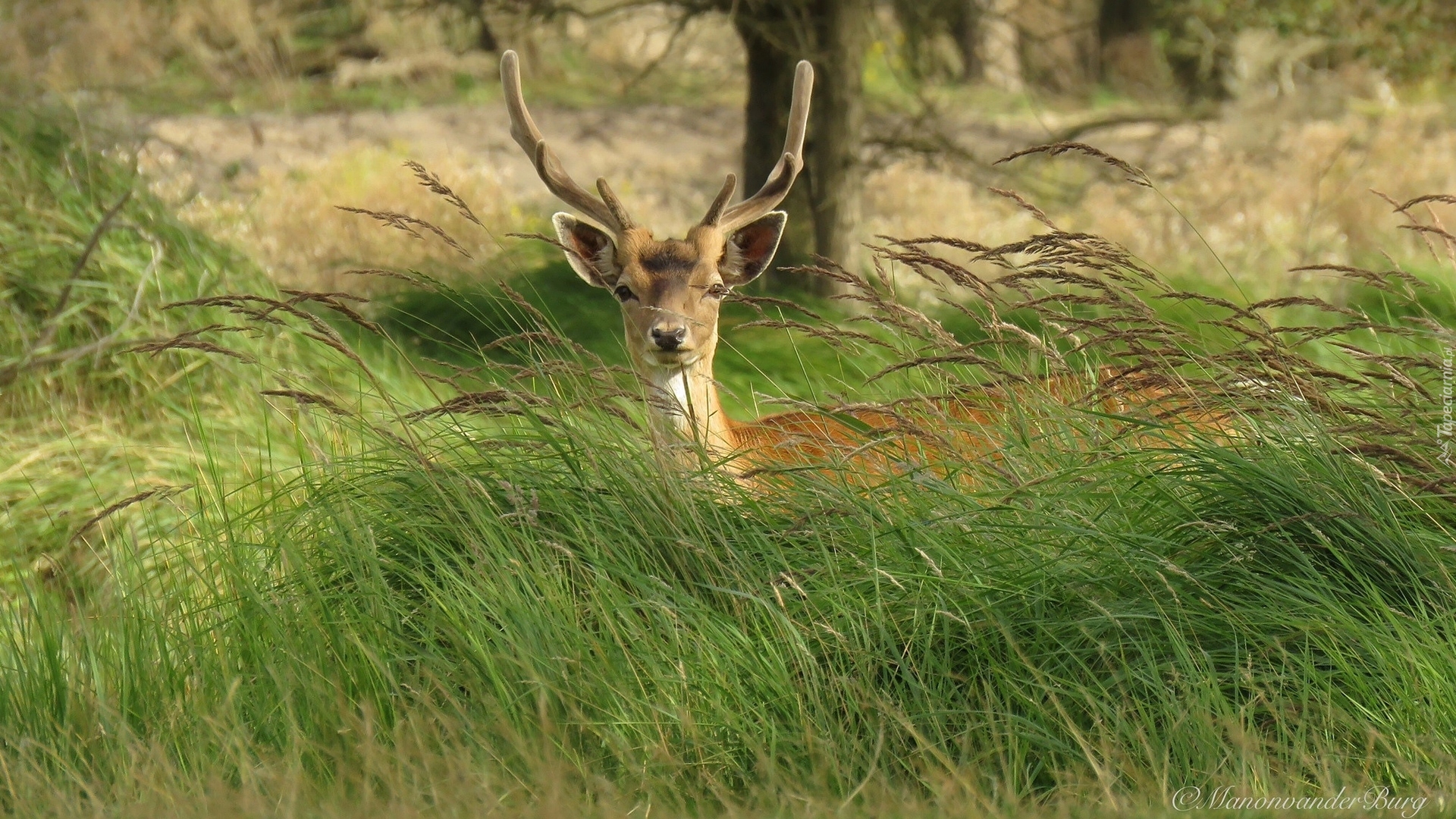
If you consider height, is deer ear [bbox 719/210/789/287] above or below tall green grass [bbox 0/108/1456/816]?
above

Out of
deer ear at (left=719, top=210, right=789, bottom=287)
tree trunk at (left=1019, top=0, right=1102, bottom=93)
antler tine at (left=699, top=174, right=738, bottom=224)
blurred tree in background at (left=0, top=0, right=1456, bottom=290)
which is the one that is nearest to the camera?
antler tine at (left=699, top=174, right=738, bottom=224)

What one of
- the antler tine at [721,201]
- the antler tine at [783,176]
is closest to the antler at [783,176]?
the antler tine at [783,176]

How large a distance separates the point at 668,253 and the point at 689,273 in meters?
0.11

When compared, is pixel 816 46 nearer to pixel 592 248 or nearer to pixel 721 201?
pixel 592 248

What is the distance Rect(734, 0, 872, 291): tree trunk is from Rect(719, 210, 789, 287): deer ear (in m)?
2.89

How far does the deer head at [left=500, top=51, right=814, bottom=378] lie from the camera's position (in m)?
5.17

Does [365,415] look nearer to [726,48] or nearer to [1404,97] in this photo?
[1404,97]

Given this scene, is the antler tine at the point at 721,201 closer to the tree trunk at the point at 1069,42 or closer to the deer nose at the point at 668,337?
the deer nose at the point at 668,337

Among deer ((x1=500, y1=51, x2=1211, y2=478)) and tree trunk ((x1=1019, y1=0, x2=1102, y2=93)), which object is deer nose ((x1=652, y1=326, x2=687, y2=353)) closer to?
deer ((x1=500, y1=51, x2=1211, y2=478))

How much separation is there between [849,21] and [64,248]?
4173 mm

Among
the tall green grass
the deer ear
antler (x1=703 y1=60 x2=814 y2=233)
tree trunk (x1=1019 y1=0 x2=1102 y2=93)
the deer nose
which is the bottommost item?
tree trunk (x1=1019 y1=0 x2=1102 y2=93)

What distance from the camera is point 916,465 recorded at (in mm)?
3705

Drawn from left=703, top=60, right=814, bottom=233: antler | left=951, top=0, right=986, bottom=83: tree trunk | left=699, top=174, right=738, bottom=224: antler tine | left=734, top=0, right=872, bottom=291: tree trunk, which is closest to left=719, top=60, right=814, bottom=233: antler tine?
left=703, top=60, right=814, bottom=233: antler

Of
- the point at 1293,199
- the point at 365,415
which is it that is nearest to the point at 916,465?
the point at 365,415
